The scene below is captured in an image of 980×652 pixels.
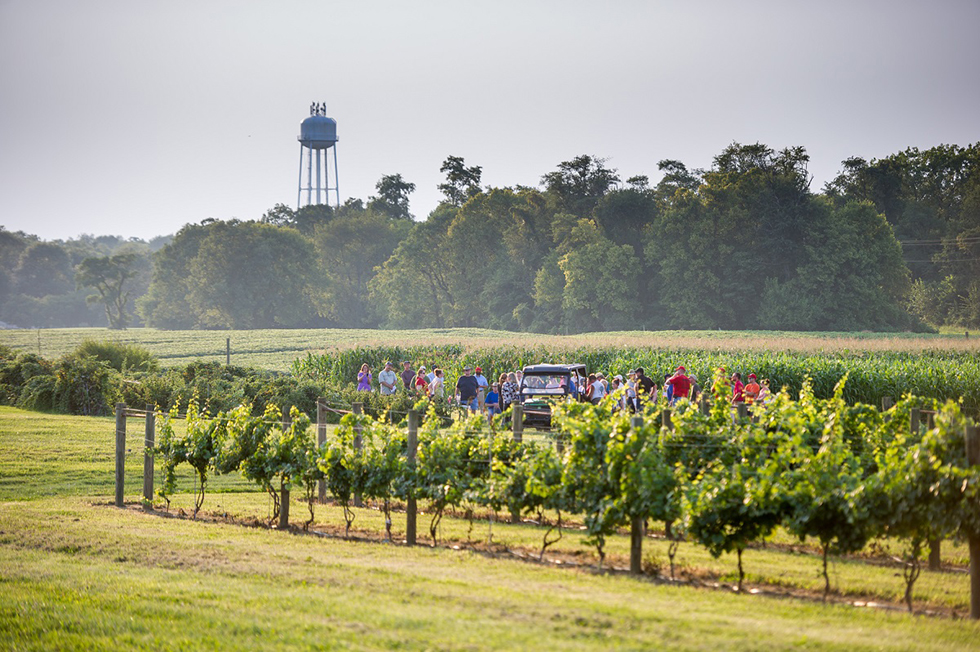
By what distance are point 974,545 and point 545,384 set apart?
1920cm

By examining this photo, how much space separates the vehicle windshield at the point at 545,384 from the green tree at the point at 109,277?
112 metres

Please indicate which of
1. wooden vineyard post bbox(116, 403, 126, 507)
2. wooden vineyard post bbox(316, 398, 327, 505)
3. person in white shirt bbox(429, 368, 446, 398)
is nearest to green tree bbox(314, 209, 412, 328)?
person in white shirt bbox(429, 368, 446, 398)

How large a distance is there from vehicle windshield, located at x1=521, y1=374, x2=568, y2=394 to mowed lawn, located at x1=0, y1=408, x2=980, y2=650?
1320 centimetres

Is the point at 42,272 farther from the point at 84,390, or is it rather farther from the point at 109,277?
the point at 84,390

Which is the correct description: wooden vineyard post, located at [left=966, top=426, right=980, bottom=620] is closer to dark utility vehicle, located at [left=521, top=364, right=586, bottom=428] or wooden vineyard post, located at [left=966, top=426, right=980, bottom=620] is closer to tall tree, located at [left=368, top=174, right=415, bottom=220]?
dark utility vehicle, located at [left=521, top=364, right=586, bottom=428]

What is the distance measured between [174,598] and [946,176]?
3543 inches

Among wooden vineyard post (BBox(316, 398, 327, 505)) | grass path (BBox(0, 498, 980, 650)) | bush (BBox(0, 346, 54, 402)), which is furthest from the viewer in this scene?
bush (BBox(0, 346, 54, 402))

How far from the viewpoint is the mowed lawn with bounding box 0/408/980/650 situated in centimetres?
791

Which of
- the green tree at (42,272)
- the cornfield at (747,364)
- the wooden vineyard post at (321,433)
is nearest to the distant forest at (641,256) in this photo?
the cornfield at (747,364)

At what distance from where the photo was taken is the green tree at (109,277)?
128 metres

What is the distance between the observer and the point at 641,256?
89.1m

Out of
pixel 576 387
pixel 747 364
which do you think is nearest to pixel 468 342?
pixel 747 364

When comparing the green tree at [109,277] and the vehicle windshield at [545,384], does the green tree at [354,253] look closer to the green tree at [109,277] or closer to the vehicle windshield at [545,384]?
the green tree at [109,277]

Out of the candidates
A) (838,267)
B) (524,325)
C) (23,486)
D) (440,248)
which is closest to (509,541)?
(23,486)
